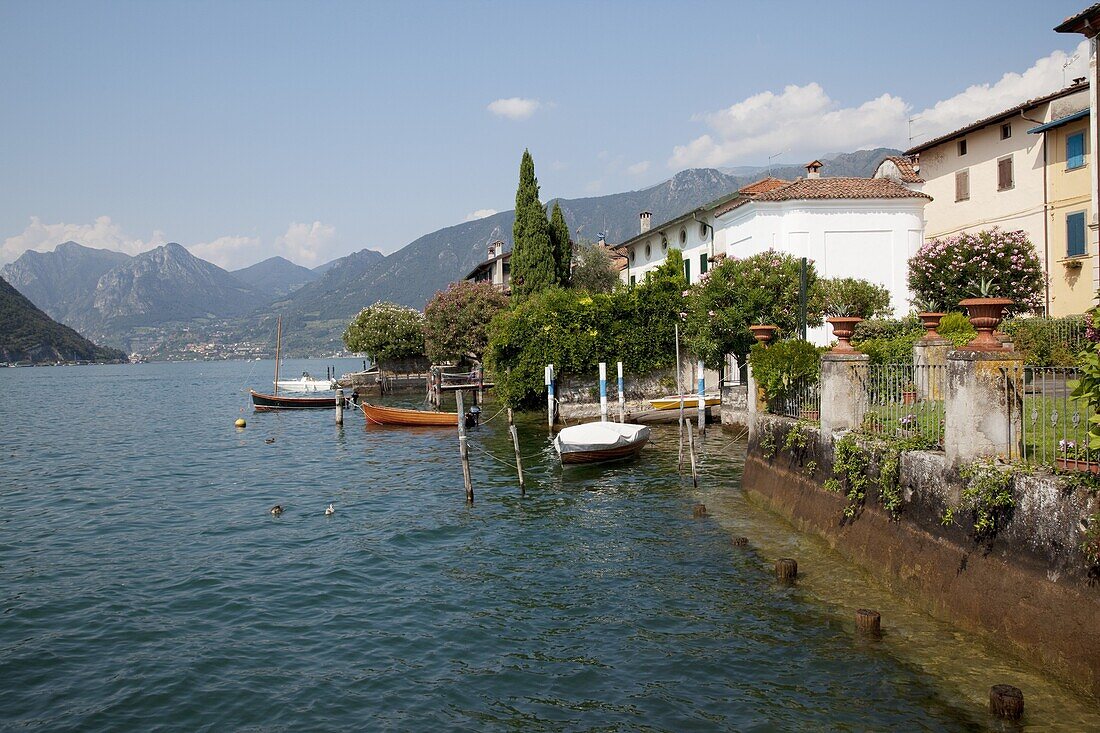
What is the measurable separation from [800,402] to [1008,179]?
22.8 meters

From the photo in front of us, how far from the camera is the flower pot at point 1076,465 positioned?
8.33 meters

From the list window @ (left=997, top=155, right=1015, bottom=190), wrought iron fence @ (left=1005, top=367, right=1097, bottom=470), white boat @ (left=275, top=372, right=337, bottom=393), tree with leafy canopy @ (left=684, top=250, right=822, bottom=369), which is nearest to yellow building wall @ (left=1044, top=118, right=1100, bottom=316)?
window @ (left=997, top=155, right=1015, bottom=190)

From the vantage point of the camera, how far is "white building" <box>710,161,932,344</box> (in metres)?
35.7

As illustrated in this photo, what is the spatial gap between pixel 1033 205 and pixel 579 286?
98.9 ft

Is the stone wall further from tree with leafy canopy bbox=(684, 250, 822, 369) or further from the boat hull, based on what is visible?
the boat hull

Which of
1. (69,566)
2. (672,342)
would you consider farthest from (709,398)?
(69,566)

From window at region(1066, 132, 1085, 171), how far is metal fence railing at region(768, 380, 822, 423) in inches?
784

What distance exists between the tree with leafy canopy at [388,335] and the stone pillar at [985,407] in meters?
60.3

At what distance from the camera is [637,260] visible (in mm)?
54562

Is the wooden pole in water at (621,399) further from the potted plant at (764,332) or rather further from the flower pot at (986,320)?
the flower pot at (986,320)

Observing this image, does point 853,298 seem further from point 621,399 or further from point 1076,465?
point 1076,465

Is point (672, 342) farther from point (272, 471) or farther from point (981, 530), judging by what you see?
point (981, 530)

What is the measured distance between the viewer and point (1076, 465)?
8430 mm

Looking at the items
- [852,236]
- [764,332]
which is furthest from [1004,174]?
[764,332]
